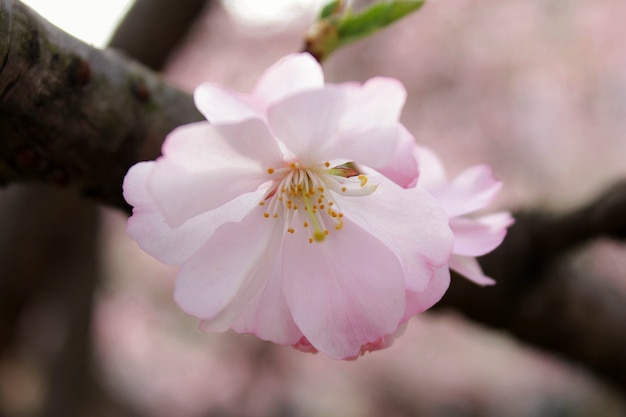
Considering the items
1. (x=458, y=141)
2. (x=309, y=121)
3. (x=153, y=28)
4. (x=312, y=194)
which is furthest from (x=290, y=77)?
(x=458, y=141)

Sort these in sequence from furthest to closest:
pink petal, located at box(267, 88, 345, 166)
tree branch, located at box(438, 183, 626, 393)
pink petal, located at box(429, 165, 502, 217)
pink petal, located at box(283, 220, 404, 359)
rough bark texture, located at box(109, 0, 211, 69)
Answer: rough bark texture, located at box(109, 0, 211, 69) < tree branch, located at box(438, 183, 626, 393) < pink petal, located at box(429, 165, 502, 217) < pink petal, located at box(283, 220, 404, 359) < pink petal, located at box(267, 88, 345, 166)

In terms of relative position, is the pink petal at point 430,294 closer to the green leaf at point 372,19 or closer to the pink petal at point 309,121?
the pink petal at point 309,121

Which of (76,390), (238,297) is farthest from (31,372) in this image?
(238,297)

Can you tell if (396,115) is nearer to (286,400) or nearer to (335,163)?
(335,163)

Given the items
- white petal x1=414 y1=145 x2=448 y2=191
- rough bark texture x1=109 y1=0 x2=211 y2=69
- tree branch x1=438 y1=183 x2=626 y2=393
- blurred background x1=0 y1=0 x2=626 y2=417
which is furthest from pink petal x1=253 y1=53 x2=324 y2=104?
blurred background x1=0 y1=0 x2=626 y2=417

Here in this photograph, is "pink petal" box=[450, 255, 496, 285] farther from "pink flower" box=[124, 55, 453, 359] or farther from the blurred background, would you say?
the blurred background
